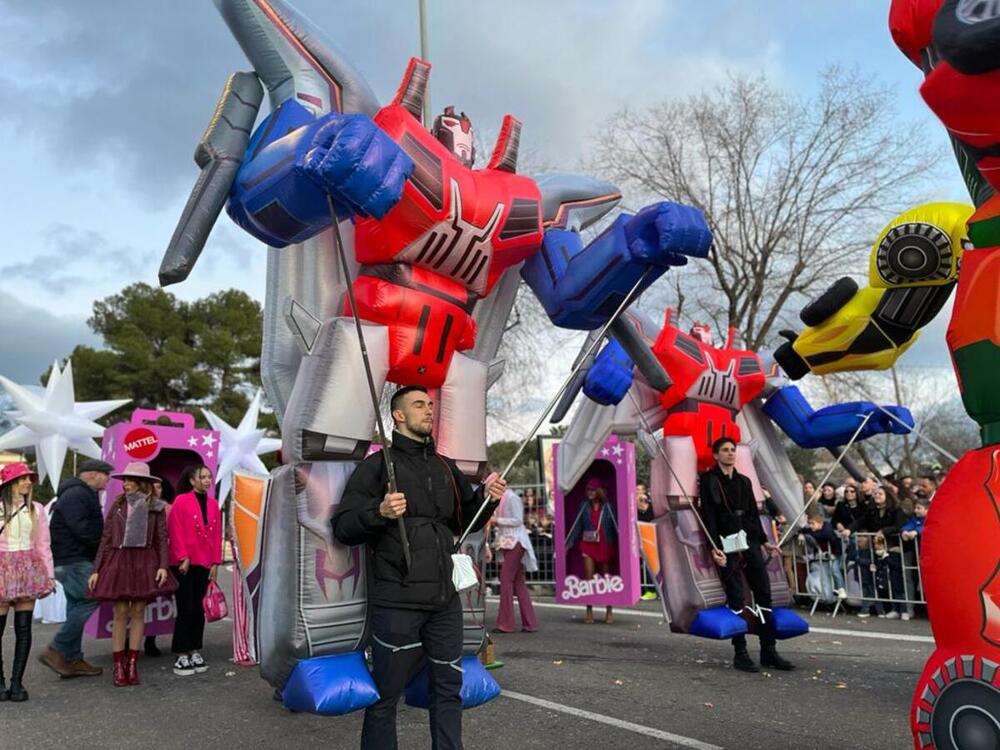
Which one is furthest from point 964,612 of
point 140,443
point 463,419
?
point 140,443

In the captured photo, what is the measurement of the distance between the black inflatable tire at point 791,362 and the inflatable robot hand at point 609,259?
4.02ft

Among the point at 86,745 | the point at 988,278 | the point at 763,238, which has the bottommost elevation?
the point at 86,745

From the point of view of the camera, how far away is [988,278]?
8.09 ft

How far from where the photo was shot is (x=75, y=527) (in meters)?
6.55

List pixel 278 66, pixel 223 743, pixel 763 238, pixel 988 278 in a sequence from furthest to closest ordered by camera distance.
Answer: pixel 763 238 → pixel 223 743 → pixel 278 66 → pixel 988 278

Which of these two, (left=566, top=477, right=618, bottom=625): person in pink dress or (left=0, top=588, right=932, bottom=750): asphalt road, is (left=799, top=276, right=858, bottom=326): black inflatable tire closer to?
(left=0, top=588, right=932, bottom=750): asphalt road

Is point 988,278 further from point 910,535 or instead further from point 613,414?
point 910,535

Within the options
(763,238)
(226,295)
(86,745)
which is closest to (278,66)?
(86,745)

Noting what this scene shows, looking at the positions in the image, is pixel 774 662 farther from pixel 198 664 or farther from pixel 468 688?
pixel 198 664

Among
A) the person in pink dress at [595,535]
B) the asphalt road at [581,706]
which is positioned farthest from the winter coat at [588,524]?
the asphalt road at [581,706]

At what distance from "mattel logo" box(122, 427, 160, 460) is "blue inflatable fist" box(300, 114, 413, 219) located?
526 centimetres

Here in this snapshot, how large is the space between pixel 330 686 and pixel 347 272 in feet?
5.27

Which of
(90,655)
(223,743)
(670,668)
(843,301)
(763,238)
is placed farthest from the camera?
(763,238)

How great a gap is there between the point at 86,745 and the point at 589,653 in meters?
3.78
